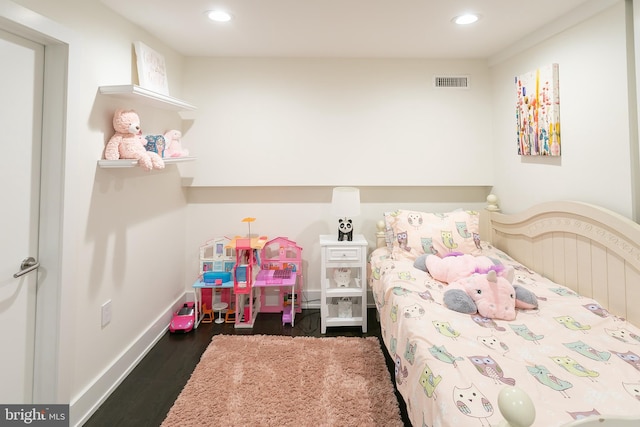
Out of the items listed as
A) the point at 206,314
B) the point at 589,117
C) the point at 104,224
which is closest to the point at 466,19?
the point at 589,117

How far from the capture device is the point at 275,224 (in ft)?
10.6

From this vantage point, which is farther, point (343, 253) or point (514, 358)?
point (343, 253)

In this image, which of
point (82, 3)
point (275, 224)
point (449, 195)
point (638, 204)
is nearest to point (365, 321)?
point (275, 224)

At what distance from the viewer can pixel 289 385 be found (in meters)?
2.05

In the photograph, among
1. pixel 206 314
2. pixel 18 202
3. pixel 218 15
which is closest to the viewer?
pixel 18 202

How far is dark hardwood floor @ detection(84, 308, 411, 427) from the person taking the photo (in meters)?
1.83

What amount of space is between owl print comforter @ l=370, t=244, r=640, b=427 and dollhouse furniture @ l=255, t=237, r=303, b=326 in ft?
4.03

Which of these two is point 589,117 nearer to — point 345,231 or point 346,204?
point 346,204

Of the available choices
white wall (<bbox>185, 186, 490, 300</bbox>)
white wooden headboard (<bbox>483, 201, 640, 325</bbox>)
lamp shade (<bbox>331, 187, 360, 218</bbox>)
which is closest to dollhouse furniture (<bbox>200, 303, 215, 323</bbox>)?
white wall (<bbox>185, 186, 490, 300</bbox>)

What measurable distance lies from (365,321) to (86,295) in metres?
2.00

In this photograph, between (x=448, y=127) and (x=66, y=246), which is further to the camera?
(x=448, y=127)

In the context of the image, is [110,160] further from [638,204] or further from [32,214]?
[638,204]

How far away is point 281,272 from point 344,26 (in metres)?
2.11

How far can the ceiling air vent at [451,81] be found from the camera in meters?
3.08
